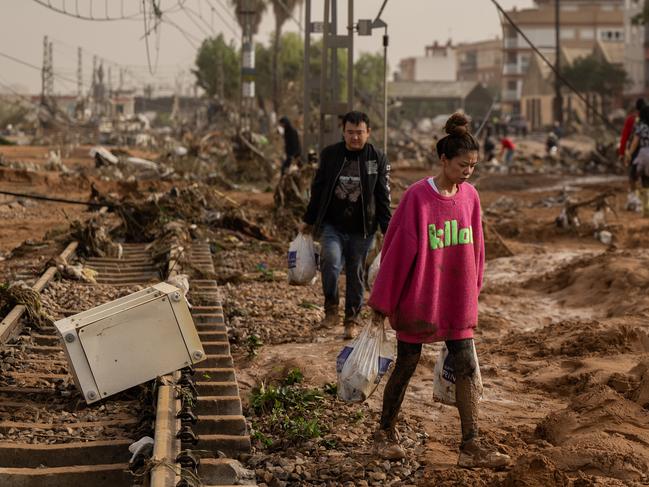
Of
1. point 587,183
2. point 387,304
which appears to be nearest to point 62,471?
point 387,304

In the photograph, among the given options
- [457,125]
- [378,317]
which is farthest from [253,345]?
[457,125]

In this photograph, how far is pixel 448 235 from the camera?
557cm

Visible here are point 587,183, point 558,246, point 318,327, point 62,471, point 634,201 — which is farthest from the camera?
point 587,183

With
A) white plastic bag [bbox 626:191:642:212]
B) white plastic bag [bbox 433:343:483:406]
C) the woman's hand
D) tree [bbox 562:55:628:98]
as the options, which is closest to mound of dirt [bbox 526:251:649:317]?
white plastic bag [bbox 433:343:483:406]

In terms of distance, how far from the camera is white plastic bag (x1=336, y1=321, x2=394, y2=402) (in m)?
5.74

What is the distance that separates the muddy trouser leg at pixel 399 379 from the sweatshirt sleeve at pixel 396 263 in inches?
10.3

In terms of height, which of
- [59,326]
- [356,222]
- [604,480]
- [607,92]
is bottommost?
[604,480]

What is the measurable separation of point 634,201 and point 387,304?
15.5 meters

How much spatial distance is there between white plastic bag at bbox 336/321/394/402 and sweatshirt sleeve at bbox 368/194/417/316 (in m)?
0.20

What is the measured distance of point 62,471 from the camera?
5.17m

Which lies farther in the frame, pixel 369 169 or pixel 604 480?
pixel 369 169

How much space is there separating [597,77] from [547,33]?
4130 cm

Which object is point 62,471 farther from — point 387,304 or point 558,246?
point 558,246

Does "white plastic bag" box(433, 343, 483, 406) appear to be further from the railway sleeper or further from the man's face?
the man's face
